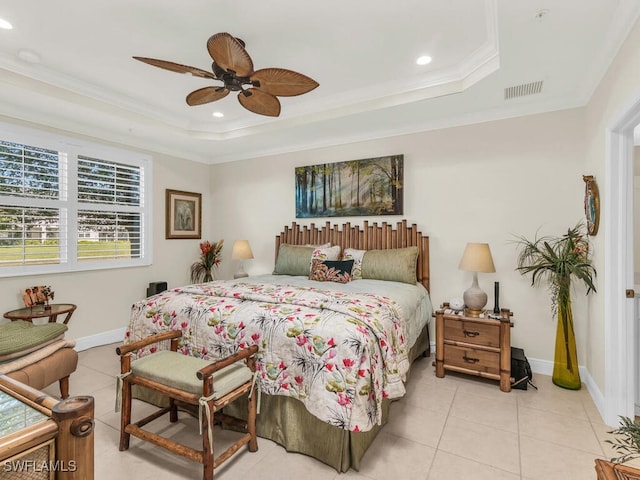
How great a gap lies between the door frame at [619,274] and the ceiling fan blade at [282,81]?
2034 millimetres

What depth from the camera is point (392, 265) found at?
11.0 feet

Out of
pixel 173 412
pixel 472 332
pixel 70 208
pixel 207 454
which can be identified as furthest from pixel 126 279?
pixel 472 332

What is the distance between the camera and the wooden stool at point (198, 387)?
5.42ft

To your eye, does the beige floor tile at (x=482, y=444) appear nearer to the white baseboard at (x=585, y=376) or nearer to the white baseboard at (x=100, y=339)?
the white baseboard at (x=585, y=376)

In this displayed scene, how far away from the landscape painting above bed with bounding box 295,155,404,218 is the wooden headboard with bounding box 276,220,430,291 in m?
0.17

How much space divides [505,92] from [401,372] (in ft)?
8.44

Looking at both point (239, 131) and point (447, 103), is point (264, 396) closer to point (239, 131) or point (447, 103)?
point (447, 103)

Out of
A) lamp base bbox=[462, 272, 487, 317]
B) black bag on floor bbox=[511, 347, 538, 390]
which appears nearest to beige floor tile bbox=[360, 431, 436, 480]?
black bag on floor bbox=[511, 347, 538, 390]

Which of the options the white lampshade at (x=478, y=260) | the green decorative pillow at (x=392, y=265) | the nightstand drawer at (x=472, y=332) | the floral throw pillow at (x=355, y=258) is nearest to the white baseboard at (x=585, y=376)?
the nightstand drawer at (x=472, y=332)

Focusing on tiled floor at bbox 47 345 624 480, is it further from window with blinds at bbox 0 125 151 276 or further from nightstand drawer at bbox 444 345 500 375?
window with blinds at bbox 0 125 151 276

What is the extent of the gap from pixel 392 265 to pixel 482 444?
5.54ft

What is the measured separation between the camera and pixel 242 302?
2.34 m

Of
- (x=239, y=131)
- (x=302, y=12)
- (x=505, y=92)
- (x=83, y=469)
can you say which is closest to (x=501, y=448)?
(x=83, y=469)

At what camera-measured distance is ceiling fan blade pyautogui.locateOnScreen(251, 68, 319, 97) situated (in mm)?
2151
